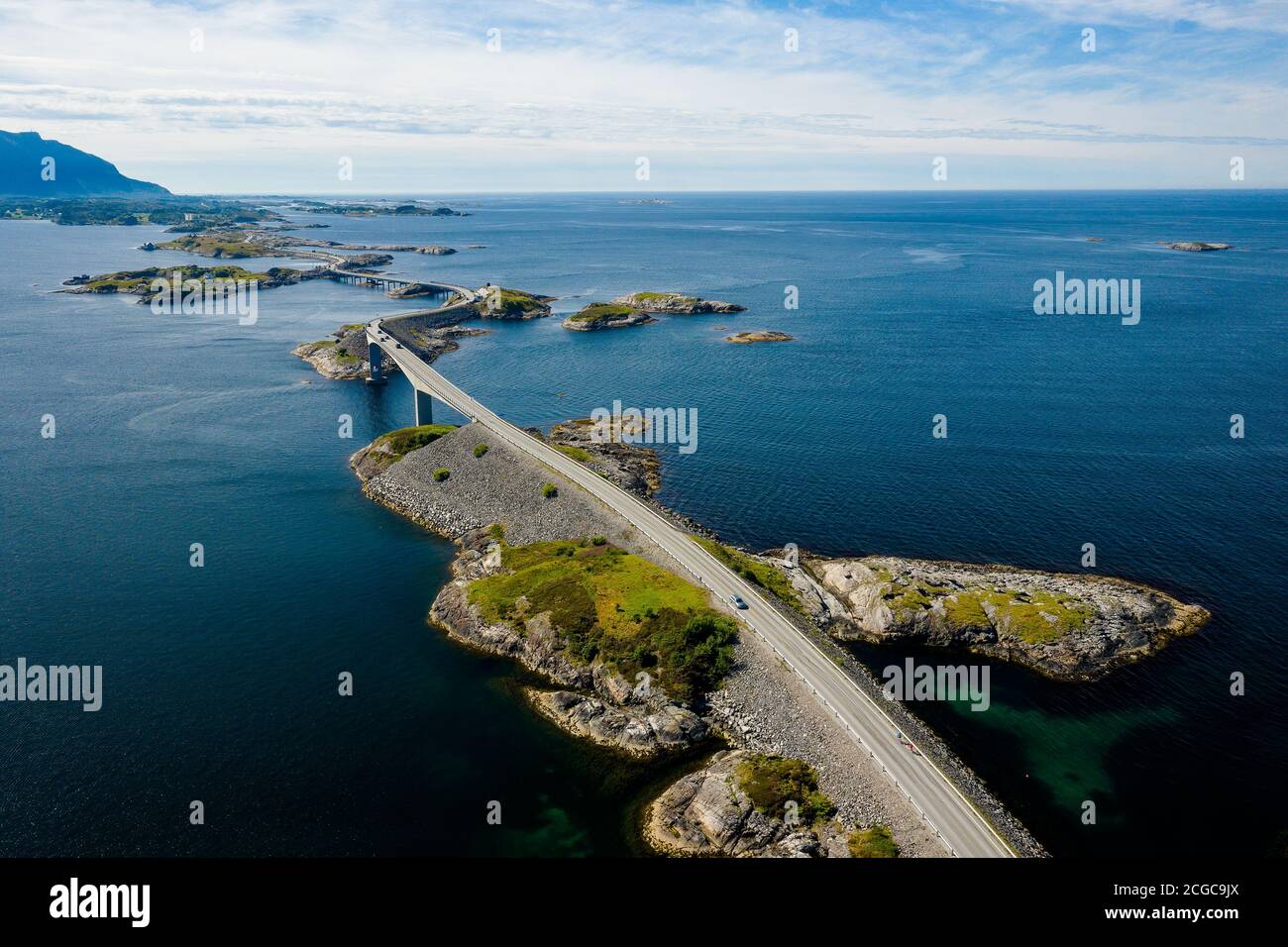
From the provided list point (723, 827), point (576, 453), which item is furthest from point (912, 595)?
point (576, 453)

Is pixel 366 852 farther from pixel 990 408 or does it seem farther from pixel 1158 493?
pixel 990 408

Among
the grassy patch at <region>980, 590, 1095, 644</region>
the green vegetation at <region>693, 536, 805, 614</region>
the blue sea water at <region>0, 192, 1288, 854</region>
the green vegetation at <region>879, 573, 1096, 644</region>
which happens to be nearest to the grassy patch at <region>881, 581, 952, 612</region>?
the green vegetation at <region>879, 573, 1096, 644</region>

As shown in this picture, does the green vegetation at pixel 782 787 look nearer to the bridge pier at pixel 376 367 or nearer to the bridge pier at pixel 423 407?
the bridge pier at pixel 423 407

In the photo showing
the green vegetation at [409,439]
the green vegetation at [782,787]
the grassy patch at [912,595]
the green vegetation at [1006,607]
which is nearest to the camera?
the green vegetation at [782,787]

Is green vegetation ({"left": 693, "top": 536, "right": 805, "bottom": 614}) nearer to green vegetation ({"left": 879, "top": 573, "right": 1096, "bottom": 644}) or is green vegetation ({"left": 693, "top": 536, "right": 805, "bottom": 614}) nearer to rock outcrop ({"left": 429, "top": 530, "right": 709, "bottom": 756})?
green vegetation ({"left": 879, "top": 573, "right": 1096, "bottom": 644})

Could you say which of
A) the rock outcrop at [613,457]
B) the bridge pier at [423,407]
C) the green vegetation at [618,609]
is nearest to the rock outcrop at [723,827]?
the green vegetation at [618,609]

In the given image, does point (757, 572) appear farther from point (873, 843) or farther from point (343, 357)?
point (343, 357)
